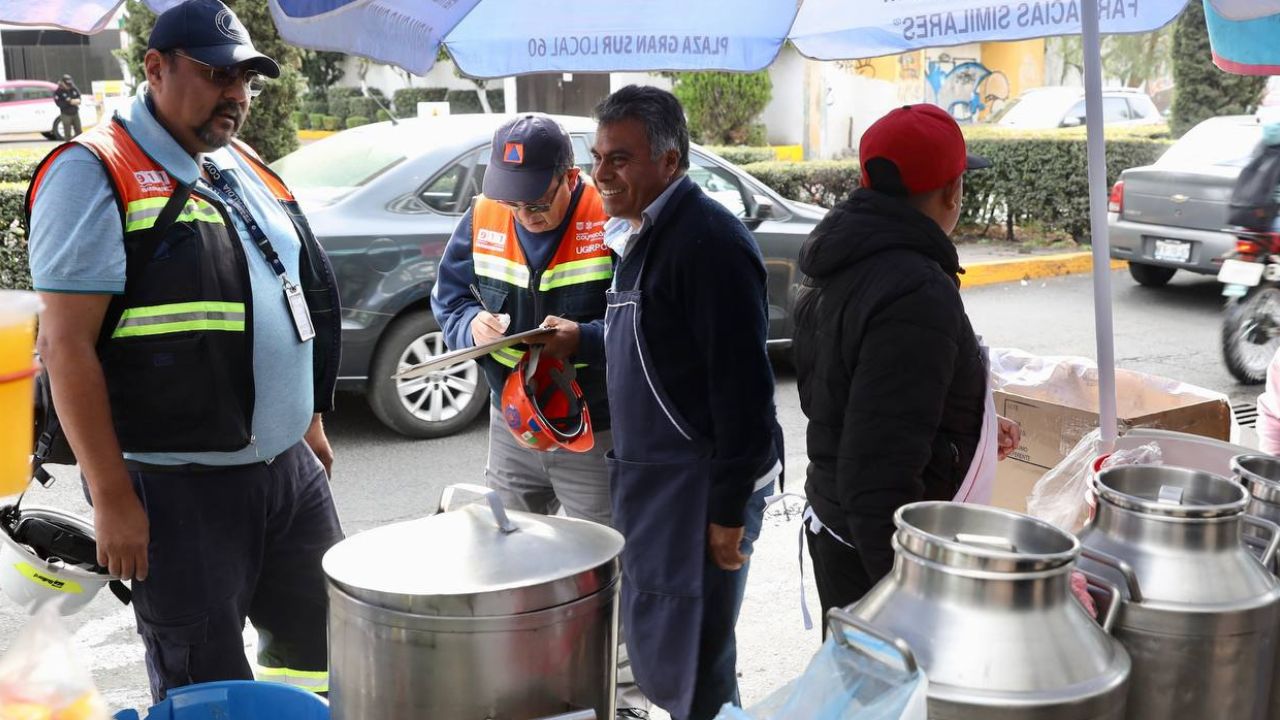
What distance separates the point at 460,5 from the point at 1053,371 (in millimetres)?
2249

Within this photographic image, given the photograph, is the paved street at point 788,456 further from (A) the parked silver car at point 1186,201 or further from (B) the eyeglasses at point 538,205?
(B) the eyeglasses at point 538,205

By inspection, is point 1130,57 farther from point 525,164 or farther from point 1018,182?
point 525,164

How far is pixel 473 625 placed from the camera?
4.93 ft


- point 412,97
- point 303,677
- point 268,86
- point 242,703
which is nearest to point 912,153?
point 242,703

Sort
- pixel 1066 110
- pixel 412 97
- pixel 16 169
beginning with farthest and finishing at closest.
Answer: pixel 412 97 < pixel 1066 110 < pixel 16 169

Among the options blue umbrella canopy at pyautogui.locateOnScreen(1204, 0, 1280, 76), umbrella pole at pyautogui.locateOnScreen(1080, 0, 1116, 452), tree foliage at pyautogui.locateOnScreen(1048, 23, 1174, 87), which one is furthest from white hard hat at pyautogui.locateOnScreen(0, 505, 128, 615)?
tree foliage at pyautogui.locateOnScreen(1048, 23, 1174, 87)

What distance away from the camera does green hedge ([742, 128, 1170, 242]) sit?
13.2 metres

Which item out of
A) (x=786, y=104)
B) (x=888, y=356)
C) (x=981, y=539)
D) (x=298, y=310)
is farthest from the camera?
(x=786, y=104)

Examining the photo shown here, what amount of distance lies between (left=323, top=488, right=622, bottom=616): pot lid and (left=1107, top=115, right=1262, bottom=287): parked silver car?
372 inches

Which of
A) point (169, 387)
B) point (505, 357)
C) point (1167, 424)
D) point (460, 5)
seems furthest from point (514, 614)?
point (1167, 424)

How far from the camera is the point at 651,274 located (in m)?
2.72

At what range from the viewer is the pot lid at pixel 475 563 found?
1.51m

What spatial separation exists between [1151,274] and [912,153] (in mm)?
10334

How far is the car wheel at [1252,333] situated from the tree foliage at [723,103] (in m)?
14.7
